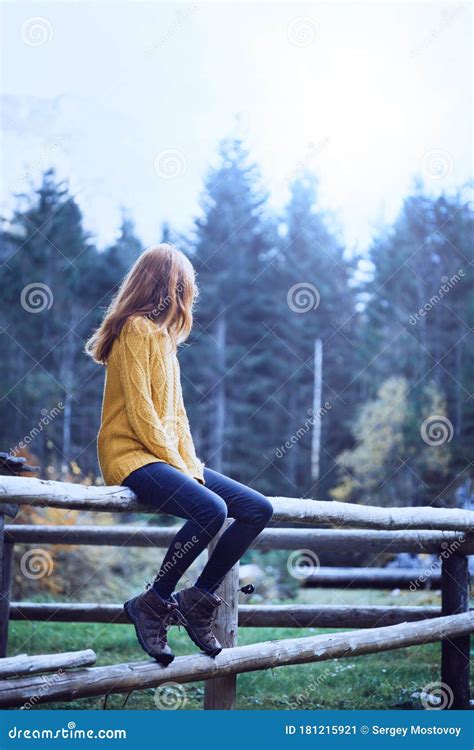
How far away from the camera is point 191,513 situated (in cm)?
345

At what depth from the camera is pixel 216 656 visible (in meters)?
3.72

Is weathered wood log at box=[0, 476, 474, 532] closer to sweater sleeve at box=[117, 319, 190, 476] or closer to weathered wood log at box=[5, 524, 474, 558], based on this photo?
sweater sleeve at box=[117, 319, 190, 476]

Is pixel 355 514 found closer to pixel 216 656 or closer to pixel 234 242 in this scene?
pixel 216 656

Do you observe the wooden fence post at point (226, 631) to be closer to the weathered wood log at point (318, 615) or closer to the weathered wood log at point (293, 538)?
the weathered wood log at point (318, 615)

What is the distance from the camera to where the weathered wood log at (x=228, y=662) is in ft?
11.0

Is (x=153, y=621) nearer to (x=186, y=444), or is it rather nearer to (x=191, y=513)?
(x=191, y=513)

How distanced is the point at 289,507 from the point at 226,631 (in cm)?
64

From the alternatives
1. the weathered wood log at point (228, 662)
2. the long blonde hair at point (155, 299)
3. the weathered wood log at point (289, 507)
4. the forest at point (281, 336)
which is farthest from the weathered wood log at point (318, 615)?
the forest at point (281, 336)

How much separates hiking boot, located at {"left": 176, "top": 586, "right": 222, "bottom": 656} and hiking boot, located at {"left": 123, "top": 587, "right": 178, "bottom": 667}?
0.34 ft

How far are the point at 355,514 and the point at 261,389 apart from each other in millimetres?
22697

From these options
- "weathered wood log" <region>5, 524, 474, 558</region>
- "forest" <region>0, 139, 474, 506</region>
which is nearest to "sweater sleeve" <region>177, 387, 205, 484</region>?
"weathered wood log" <region>5, 524, 474, 558</region>

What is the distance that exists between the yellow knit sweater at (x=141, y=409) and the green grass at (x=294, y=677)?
1.94 m

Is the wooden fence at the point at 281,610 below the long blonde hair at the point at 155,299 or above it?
below

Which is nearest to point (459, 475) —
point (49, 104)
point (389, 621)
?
point (389, 621)
